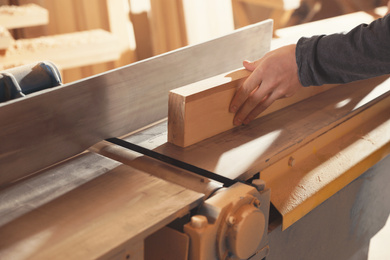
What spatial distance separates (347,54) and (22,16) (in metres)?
2.10

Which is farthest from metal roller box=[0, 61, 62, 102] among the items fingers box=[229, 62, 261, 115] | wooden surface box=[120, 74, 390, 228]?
fingers box=[229, 62, 261, 115]

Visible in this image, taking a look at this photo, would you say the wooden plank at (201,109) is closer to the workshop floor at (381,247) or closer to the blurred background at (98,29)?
the workshop floor at (381,247)

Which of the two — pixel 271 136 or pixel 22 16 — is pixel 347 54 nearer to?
pixel 271 136

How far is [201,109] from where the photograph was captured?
3.98ft

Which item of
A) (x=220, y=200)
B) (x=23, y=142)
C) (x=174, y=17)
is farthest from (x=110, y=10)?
(x=220, y=200)

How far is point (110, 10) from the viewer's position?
10.5ft

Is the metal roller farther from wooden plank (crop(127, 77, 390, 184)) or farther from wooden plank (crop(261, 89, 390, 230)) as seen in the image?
wooden plank (crop(261, 89, 390, 230))

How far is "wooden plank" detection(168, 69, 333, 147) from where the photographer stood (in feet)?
3.88

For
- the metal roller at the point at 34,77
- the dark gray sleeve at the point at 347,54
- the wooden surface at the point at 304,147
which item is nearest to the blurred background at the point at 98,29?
the metal roller at the point at 34,77

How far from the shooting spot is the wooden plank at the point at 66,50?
2736 millimetres

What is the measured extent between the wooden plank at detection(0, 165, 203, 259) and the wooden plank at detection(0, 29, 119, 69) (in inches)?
76.0

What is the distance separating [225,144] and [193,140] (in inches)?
3.3

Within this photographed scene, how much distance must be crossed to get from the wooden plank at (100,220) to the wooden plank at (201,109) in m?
0.21

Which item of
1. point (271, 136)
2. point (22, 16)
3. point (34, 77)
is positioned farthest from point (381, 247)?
point (22, 16)
